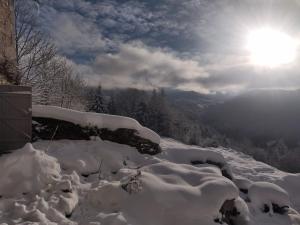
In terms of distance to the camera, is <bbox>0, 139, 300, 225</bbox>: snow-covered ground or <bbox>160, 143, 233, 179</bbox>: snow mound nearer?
<bbox>0, 139, 300, 225</bbox>: snow-covered ground

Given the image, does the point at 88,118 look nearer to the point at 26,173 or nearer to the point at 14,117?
the point at 14,117

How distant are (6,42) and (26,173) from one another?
229 inches

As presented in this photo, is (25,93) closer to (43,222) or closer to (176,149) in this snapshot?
(43,222)

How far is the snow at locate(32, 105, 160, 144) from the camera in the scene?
8609 millimetres

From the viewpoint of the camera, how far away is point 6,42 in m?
10.3

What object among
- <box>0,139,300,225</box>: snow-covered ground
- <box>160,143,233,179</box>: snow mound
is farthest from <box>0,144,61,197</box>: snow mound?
<box>160,143,233,179</box>: snow mound

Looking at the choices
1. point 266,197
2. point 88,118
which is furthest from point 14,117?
point 266,197

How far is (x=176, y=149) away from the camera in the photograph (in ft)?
32.5

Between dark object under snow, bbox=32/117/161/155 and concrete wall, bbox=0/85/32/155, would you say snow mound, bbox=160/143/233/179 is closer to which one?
dark object under snow, bbox=32/117/161/155

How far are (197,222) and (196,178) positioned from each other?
1197mm

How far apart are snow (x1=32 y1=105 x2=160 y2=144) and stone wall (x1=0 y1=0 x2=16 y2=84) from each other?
7.56ft

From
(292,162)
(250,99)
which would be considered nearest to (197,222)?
(292,162)

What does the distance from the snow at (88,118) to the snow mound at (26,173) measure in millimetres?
2251

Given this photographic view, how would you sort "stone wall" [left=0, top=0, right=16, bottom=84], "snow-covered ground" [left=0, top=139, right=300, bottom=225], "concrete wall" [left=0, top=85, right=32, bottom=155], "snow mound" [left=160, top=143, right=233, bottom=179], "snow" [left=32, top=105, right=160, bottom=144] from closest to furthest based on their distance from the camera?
"snow-covered ground" [left=0, top=139, right=300, bottom=225] → "concrete wall" [left=0, top=85, right=32, bottom=155] → "snow" [left=32, top=105, right=160, bottom=144] → "snow mound" [left=160, top=143, right=233, bottom=179] → "stone wall" [left=0, top=0, right=16, bottom=84]
